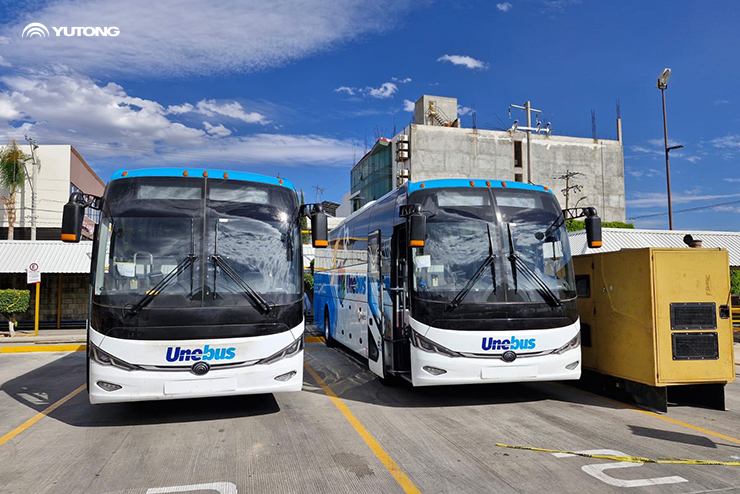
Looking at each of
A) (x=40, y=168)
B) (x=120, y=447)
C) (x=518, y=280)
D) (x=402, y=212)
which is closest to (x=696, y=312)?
(x=518, y=280)

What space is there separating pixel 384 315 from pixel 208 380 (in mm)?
3197

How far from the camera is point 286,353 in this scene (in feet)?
23.6

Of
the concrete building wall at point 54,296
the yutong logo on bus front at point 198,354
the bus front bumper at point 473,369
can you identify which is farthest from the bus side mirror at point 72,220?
the concrete building wall at point 54,296

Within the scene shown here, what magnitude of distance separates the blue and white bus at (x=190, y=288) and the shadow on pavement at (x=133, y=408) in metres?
0.91

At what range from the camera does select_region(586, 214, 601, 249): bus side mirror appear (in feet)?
27.1

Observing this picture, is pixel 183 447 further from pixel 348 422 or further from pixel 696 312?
pixel 696 312

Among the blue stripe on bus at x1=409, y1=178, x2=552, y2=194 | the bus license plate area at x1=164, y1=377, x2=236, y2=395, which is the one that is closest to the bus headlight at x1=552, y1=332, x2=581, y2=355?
the blue stripe on bus at x1=409, y1=178, x2=552, y2=194

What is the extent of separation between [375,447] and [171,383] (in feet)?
8.66

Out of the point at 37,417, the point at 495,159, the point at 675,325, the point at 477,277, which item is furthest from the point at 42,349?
the point at 495,159

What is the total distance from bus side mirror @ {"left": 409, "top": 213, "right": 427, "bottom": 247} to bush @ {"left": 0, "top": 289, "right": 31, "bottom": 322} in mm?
20170

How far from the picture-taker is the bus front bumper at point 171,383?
6602 mm

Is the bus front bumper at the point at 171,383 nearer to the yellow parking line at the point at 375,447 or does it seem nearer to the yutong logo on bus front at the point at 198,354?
the yutong logo on bus front at the point at 198,354

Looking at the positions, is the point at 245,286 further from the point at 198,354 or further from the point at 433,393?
the point at 433,393

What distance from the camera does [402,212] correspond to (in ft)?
25.7
